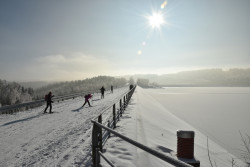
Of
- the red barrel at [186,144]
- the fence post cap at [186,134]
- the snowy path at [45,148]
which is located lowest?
the snowy path at [45,148]

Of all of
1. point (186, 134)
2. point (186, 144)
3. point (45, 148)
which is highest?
point (186, 134)

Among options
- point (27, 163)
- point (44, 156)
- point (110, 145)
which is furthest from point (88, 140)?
point (27, 163)

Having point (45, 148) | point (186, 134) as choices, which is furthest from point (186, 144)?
point (45, 148)

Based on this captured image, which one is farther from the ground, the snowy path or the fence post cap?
the fence post cap

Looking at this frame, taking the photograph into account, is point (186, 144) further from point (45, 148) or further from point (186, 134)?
point (45, 148)

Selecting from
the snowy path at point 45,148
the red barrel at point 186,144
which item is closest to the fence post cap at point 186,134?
the red barrel at point 186,144

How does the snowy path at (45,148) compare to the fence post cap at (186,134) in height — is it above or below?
below

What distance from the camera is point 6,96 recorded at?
71750 mm

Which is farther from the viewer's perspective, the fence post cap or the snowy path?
the snowy path

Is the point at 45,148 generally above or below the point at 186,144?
below

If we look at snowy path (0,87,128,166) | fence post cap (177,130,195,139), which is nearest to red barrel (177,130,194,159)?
fence post cap (177,130,195,139)

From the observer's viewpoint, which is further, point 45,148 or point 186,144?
point 45,148

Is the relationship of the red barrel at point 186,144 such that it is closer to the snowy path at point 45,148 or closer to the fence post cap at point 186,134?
the fence post cap at point 186,134

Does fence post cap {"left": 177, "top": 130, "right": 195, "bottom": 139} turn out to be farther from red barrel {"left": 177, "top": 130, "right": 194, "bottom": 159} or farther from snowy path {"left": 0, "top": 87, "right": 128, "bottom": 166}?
snowy path {"left": 0, "top": 87, "right": 128, "bottom": 166}
